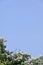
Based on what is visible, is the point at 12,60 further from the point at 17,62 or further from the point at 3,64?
the point at 3,64

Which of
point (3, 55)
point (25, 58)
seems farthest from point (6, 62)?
point (25, 58)

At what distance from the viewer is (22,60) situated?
18.3m

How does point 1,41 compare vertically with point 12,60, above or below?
above

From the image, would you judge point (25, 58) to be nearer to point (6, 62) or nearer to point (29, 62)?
point (29, 62)

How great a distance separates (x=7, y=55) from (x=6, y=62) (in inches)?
37.0

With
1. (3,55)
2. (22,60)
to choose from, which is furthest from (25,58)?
(3,55)

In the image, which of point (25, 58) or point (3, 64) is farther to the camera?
point (25, 58)

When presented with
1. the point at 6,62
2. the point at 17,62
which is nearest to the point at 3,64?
the point at 6,62

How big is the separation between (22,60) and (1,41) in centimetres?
211

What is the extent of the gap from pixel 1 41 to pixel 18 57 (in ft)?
5.74

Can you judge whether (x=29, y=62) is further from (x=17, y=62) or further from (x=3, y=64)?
(x=3, y=64)

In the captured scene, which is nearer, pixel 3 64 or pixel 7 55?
pixel 3 64

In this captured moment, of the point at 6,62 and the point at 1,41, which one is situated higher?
the point at 1,41

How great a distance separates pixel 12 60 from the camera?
18.2 m
